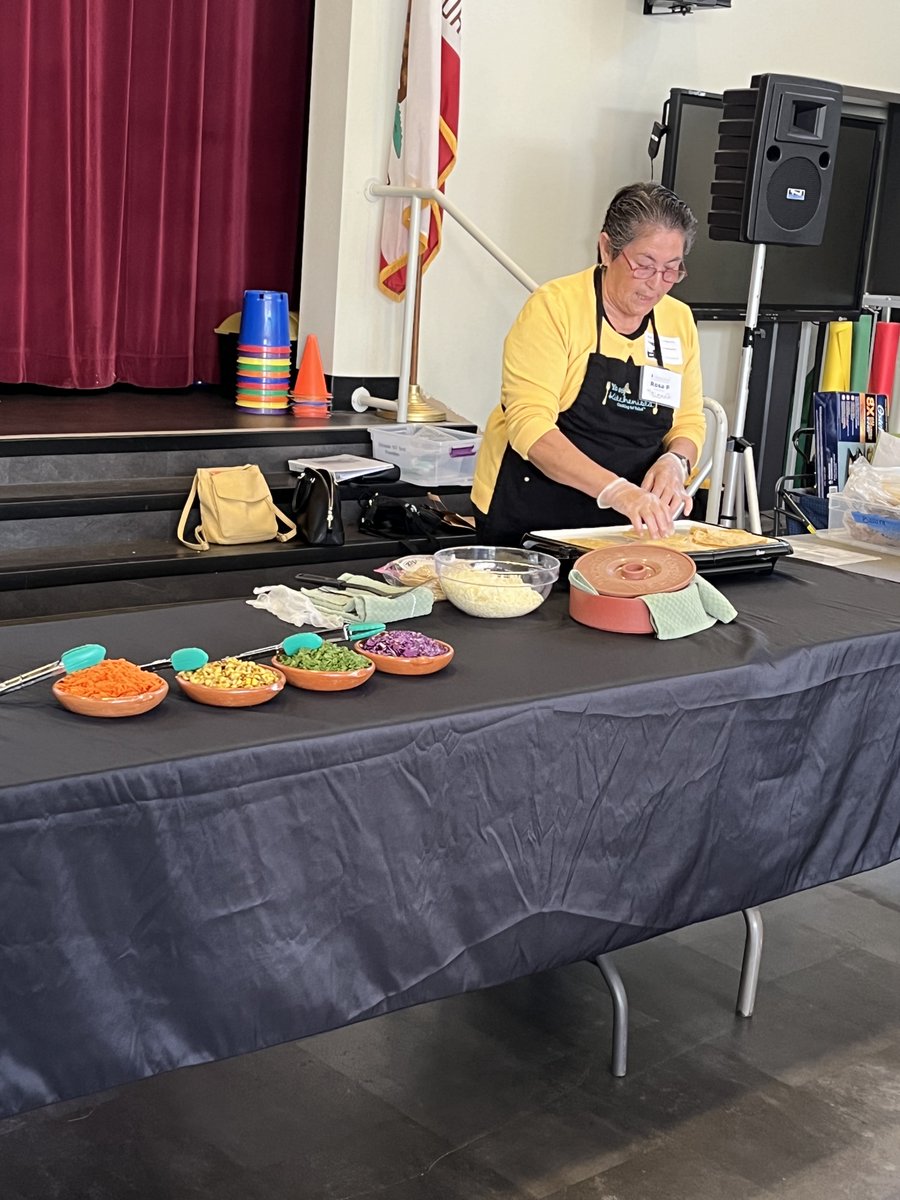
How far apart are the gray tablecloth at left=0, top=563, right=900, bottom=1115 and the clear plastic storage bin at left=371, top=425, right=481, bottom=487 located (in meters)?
2.52

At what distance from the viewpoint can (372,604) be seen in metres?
2.12

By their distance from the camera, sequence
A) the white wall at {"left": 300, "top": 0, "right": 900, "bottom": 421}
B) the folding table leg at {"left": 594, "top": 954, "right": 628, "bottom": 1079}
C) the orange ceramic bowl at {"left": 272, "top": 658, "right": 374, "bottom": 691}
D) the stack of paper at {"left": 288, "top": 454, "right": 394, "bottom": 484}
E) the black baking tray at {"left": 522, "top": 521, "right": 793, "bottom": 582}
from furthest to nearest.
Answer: the white wall at {"left": 300, "top": 0, "right": 900, "bottom": 421}, the stack of paper at {"left": 288, "top": 454, "right": 394, "bottom": 484}, the black baking tray at {"left": 522, "top": 521, "right": 793, "bottom": 582}, the folding table leg at {"left": 594, "top": 954, "right": 628, "bottom": 1079}, the orange ceramic bowl at {"left": 272, "top": 658, "right": 374, "bottom": 691}

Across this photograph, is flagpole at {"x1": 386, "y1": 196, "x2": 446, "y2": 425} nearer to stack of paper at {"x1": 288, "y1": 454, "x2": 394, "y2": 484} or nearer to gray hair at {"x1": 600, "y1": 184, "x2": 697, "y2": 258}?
stack of paper at {"x1": 288, "y1": 454, "x2": 394, "y2": 484}

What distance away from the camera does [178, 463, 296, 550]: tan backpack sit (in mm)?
4207

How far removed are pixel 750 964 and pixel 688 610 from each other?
0.72 metres

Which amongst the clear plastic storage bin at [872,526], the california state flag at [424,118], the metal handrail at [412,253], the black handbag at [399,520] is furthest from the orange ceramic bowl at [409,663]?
the california state flag at [424,118]

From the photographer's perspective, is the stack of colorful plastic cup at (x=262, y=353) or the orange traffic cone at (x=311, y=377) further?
the orange traffic cone at (x=311, y=377)

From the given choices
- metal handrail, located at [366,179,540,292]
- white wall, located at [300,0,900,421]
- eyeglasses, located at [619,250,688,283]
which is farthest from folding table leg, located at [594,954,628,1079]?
white wall, located at [300,0,900,421]

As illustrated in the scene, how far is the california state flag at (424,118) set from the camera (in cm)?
500

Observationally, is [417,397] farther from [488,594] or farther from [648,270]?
[488,594]

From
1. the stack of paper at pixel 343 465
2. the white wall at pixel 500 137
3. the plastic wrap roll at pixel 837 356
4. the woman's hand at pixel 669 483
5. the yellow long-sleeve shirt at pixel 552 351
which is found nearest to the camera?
the woman's hand at pixel 669 483

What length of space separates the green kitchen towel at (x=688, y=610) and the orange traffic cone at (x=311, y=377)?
3.15 m

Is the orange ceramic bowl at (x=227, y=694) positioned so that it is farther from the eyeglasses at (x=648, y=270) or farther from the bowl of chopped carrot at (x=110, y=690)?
the eyeglasses at (x=648, y=270)

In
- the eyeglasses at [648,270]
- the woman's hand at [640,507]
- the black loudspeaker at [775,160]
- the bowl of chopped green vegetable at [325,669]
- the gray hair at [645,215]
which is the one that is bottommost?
the bowl of chopped green vegetable at [325,669]
